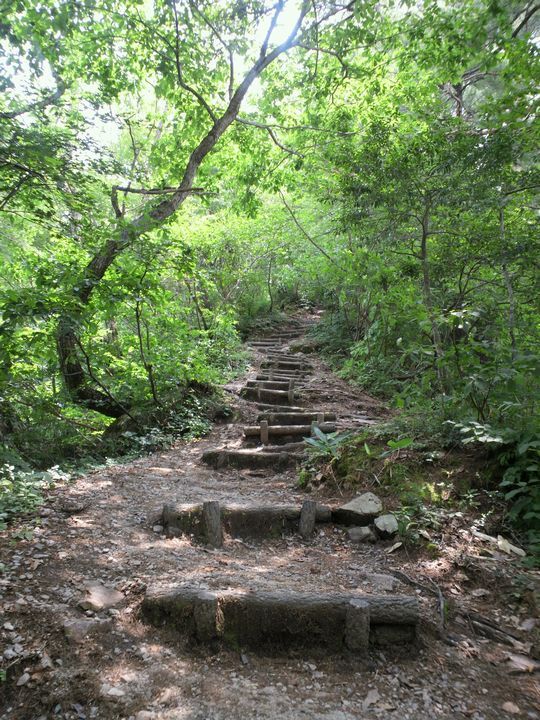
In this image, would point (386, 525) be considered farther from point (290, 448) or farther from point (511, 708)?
point (290, 448)

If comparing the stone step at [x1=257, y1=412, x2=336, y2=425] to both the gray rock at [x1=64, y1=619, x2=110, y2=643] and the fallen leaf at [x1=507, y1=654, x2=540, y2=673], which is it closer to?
the fallen leaf at [x1=507, y1=654, x2=540, y2=673]

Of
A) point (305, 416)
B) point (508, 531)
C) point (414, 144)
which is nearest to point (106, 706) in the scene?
point (508, 531)

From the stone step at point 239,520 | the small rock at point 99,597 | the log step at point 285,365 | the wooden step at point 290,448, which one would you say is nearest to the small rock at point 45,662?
the small rock at point 99,597

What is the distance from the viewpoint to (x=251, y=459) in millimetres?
5844

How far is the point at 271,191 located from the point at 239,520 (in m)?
7.05

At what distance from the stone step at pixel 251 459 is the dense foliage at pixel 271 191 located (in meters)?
1.41

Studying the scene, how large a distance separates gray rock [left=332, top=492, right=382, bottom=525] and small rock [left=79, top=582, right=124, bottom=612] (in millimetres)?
2165

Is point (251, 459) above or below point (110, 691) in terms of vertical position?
below

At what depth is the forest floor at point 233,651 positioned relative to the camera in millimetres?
1938

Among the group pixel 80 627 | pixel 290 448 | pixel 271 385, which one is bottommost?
pixel 290 448

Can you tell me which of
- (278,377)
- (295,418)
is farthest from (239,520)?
(278,377)

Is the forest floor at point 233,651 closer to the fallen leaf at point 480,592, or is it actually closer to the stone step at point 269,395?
the fallen leaf at point 480,592

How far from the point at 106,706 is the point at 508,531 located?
122 inches

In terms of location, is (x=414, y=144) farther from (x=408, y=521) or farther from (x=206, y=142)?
(x=408, y=521)
